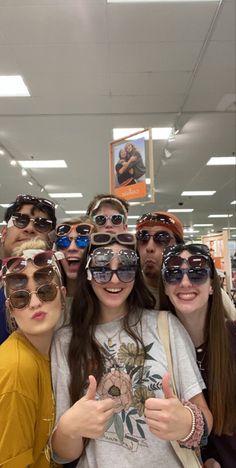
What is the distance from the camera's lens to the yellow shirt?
1077 millimetres

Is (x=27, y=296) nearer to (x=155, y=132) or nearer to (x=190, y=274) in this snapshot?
(x=190, y=274)

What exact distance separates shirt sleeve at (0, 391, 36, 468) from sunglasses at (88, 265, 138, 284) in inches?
18.6

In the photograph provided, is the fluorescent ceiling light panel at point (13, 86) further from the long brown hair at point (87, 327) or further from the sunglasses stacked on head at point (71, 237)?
the long brown hair at point (87, 327)

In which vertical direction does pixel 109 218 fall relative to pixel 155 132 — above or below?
below

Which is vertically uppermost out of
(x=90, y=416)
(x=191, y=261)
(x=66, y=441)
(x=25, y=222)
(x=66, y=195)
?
(x=66, y=195)

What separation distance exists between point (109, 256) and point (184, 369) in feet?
1.56

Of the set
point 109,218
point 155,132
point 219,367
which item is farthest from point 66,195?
point 219,367

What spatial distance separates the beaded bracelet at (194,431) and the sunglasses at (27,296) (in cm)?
58

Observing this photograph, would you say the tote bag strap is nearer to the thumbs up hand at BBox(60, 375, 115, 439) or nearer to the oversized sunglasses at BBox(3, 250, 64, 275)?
the thumbs up hand at BBox(60, 375, 115, 439)

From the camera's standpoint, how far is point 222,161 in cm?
784

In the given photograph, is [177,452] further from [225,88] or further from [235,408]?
[225,88]

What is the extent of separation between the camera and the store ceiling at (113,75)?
3.38m

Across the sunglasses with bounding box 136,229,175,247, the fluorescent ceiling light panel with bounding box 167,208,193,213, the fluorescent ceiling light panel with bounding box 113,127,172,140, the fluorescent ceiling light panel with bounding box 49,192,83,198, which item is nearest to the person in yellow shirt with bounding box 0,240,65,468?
the sunglasses with bounding box 136,229,175,247

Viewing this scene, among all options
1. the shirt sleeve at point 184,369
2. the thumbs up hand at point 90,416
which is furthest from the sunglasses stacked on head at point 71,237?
the thumbs up hand at point 90,416
